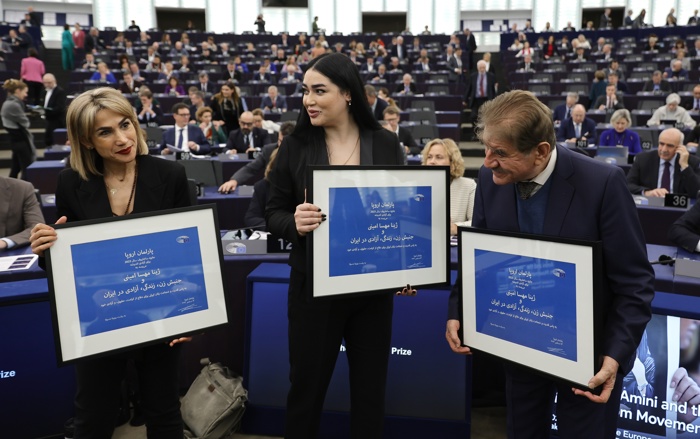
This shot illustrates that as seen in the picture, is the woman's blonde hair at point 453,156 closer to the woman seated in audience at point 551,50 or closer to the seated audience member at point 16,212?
the seated audience member at point 16,212

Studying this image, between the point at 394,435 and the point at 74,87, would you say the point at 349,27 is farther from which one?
the point at 394,435

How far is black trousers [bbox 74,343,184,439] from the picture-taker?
169 cm

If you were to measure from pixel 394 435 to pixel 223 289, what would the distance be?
1.20 metres

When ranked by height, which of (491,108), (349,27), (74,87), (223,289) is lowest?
(223,289)

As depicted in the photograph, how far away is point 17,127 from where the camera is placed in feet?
28.3

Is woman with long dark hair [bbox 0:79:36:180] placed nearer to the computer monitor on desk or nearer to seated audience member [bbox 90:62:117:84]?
seated audience member [bbox 90:62:117:84]

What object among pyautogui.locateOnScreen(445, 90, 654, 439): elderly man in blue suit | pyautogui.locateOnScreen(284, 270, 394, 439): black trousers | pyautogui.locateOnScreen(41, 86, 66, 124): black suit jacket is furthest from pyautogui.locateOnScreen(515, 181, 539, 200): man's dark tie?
pyautogui.locateOnScreen(41, 86, 66, 124): black suit jacket

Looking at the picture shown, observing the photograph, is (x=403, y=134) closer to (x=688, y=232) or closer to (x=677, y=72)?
(x=688, y=232)

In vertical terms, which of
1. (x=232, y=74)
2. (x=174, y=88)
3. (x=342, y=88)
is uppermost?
(x=232, y=74)

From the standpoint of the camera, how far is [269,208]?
5.90 feet

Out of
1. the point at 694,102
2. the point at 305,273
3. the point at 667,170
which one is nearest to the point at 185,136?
the point at 667,170

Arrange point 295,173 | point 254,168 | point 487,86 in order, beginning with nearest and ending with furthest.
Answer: point 295,173 → point 254,168 → point 487,86

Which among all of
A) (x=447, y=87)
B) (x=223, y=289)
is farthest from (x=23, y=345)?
(x=447, y=87)

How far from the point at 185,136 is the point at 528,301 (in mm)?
6652
